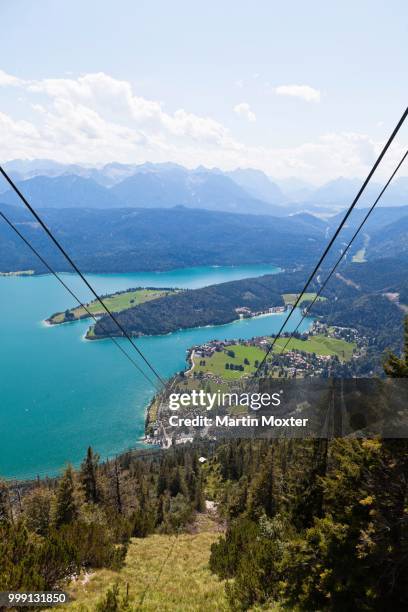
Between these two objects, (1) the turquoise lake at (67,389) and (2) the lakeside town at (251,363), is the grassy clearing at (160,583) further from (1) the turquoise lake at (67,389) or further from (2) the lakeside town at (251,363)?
(2) the lakeside town at (251,363)

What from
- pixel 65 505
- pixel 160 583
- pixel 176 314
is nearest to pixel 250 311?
pixel 176 314

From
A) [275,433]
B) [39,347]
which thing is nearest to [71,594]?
[275,433]

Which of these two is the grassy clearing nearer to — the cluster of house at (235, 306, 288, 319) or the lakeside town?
the lakeside town

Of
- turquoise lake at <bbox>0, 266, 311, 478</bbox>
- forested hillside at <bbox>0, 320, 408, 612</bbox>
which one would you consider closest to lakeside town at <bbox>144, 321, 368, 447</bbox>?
turquoise lake at <bbox>0, 266, 311, 478</bbox>

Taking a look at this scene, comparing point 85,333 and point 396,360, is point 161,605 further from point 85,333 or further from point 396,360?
point 85,333

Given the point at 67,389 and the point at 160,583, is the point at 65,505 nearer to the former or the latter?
the point at 160,583

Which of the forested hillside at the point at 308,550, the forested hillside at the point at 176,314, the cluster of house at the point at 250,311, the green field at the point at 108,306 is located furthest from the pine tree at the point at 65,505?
the cluster of house at the point at 250,311
